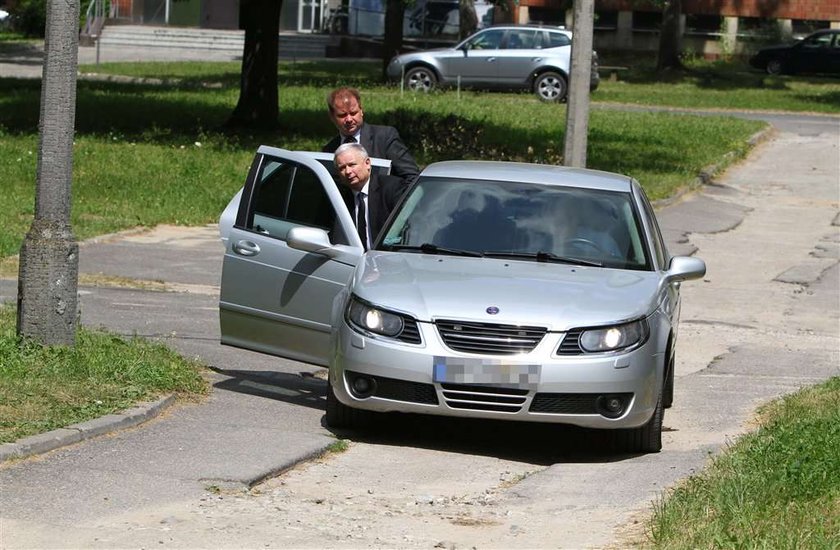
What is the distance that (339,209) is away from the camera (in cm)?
941

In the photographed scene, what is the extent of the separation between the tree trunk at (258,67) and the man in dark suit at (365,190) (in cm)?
1670

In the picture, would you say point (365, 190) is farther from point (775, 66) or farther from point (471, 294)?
point (775, 66)

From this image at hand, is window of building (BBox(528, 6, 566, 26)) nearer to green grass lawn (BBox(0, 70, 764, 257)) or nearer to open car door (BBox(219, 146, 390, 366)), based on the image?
green grass lawn (BBox(0, 70, 764, 257))

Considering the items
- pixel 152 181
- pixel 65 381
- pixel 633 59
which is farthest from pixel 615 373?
pixel 633 59

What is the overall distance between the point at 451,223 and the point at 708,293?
7.25m

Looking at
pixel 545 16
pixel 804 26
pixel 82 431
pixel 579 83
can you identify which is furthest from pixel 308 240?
pixel 804 26

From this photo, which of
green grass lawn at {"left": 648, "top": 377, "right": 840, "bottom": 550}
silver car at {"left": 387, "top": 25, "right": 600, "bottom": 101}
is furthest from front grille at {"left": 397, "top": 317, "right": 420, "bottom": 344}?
silver car at {"left": 387, "top": 25, "right": 600, "bottom": 101}

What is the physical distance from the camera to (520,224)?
9.14 metres

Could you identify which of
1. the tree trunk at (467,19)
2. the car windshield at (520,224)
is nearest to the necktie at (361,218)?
the car windshield at (520,224)

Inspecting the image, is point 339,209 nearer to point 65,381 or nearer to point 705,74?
point 65,381

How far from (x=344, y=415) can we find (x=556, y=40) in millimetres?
31737

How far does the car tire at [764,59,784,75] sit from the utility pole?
3798 cm

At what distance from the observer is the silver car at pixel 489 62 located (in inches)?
1545

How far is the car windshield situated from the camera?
29.6ft
